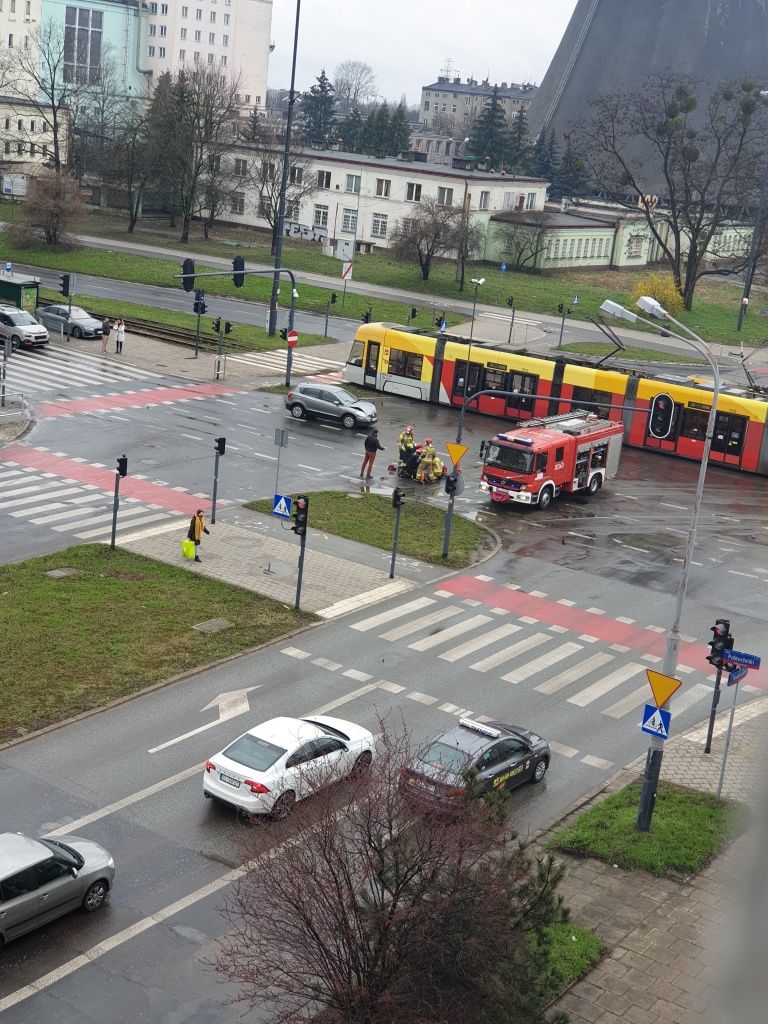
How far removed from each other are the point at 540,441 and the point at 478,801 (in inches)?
986

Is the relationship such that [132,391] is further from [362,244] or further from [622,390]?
[362,244]

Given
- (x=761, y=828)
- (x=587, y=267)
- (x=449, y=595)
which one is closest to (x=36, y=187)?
(x=587, y=267)

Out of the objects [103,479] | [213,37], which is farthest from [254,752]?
[213,37]

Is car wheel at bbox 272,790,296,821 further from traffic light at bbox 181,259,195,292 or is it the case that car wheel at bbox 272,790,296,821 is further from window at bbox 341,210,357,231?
window at bbox 341,210,357,231

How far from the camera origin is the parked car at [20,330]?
168ft

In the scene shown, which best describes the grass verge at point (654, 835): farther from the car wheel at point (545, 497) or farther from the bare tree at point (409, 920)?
the car wheel at point (545, 497)

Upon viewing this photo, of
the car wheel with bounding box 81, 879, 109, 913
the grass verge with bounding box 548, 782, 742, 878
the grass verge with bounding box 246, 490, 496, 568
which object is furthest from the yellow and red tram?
the car wheel with bounding box 81, 879, 109, 913

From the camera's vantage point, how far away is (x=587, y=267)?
93.7 meters

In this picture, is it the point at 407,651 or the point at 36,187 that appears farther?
the point at 36,187

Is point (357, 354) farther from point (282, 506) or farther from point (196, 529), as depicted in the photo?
point (282, 506)

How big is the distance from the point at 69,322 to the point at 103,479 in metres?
23.1

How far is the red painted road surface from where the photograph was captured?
1266 inches

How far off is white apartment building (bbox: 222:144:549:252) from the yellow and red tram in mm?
38056

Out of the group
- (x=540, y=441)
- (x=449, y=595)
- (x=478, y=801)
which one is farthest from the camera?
(x=540, y=441)
